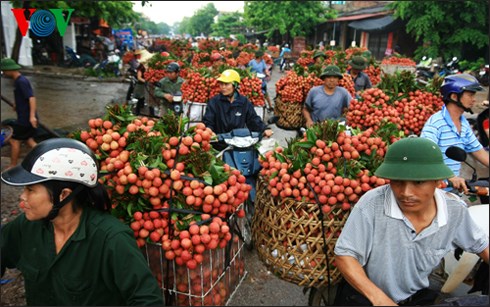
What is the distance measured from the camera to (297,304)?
362 cm

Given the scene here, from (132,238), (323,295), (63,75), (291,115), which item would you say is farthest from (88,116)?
(323,295)

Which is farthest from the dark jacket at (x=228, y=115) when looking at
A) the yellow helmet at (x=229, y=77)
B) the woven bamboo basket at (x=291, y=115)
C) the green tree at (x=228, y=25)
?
the green tree at (x=228, y=25)

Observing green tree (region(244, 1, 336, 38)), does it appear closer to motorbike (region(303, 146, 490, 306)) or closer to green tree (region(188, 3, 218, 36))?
motorbike (region(303, 146, 490, 306))

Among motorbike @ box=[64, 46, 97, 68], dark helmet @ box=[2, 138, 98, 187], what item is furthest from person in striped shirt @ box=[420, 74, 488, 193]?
motorbike @ box=[64, 46, 97, 68]

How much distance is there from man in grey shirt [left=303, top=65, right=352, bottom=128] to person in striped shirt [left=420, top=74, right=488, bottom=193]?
2136mm

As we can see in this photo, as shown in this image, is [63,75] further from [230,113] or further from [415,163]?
[415,163]

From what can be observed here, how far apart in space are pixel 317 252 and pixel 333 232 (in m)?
0.15

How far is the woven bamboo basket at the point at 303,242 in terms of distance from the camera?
7.53ft

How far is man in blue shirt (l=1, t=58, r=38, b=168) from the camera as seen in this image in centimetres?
632

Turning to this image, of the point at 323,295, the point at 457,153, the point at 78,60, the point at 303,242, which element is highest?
the point at 457,153

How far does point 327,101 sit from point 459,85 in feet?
7.87

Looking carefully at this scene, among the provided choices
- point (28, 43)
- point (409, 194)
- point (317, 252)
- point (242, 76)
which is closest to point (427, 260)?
point (409, 194)

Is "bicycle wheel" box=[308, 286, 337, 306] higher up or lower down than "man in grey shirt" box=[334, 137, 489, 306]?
lower down

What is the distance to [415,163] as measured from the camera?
1.87m
